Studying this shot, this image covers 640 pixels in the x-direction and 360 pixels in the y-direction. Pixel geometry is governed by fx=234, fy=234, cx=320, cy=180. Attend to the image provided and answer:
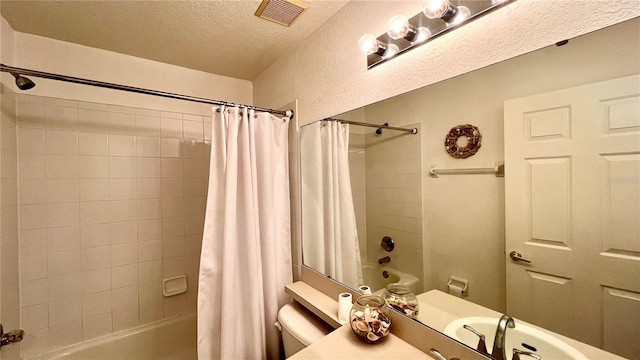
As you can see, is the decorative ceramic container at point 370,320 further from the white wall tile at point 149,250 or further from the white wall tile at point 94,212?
the white wall tile at point 94,212

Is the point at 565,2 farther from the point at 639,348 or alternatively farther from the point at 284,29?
the point at 284,29

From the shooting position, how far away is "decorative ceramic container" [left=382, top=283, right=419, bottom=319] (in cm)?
90

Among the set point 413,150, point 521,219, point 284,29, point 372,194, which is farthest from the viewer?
point 284,29

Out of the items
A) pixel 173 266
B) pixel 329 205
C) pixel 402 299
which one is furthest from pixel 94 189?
pixel 402 299

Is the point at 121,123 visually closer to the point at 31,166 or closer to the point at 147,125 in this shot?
the point at 147,125

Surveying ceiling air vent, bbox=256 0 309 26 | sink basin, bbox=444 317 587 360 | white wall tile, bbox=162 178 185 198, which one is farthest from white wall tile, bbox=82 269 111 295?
sink basin, bbox=444 317 587 360

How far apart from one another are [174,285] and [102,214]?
0.74m

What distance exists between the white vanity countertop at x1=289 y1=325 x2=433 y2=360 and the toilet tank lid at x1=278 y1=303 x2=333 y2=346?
23cm

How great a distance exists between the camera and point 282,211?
1.51m

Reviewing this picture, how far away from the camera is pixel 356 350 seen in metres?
0.84

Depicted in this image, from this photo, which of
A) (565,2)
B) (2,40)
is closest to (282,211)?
(565,2)

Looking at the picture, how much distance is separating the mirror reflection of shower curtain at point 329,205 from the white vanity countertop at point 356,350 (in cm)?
30

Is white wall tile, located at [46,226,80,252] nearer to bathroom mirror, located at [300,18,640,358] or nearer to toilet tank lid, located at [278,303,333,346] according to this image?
toilet tank lid, located at [278,303,333,346]

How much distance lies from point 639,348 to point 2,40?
9.01ft
